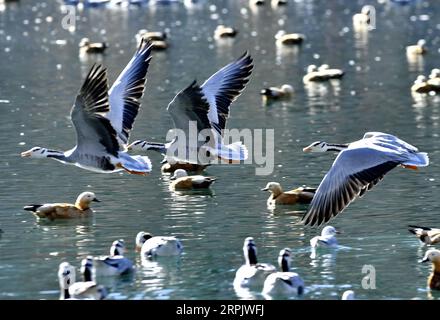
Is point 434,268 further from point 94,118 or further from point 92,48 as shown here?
point 92,48

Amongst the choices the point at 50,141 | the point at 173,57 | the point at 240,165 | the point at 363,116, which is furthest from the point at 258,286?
the point at 173,57

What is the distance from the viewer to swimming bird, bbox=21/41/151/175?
20.1 meters

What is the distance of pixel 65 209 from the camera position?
72.3 ft

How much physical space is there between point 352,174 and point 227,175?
6742 mm

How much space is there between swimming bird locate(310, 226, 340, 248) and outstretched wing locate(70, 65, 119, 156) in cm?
373

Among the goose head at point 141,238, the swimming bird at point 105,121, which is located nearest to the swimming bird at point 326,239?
the goose head at point 141,238

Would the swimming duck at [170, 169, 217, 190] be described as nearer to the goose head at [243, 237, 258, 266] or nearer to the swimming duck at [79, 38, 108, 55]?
the goose head at [243, 237, 258, 266]

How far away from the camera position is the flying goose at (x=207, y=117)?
2141 centimetres

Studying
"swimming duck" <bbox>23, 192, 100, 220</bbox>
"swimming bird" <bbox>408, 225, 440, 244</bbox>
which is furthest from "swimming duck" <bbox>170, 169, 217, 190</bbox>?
"swimming bird" <bbox>408, 225, 440, 244</bbox>

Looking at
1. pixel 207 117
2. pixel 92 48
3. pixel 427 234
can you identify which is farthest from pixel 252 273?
pixel 92 48

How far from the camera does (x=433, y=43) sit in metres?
47.3

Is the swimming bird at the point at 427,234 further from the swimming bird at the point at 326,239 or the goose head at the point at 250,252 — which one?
the goose head at the point at 250,252

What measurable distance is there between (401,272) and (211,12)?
45.6m
